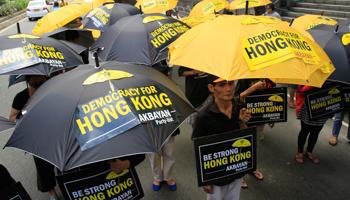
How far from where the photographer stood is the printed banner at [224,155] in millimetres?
2564

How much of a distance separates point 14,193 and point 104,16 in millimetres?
4827

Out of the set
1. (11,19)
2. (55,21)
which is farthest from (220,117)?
(11,19)

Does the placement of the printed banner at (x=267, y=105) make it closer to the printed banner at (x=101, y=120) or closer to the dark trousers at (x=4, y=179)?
the printed banner at (x=101, y=120)

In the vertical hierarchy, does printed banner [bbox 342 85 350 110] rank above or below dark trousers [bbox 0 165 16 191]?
below

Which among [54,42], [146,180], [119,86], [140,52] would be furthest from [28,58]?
[146,180]

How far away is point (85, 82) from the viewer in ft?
7.52

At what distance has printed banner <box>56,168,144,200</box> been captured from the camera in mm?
2322

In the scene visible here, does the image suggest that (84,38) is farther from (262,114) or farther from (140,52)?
(262,114)

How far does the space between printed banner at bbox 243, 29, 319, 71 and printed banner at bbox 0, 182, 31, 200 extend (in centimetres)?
219

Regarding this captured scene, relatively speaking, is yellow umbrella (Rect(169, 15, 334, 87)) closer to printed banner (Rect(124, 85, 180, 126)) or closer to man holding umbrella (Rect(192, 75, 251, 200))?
man holding umbrella (Rect(192, 75, 251, 200))

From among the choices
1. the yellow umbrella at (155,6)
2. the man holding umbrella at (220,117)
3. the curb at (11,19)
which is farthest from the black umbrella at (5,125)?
the curb at (11,19)

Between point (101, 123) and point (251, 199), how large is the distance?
2.60 meters

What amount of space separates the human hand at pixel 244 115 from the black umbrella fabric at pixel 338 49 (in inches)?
50.1

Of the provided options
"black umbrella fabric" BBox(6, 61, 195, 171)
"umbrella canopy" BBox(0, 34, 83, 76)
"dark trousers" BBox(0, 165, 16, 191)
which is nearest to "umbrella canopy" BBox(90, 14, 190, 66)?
"umbrella canopy" BBox(0, 34, 83, 76)
